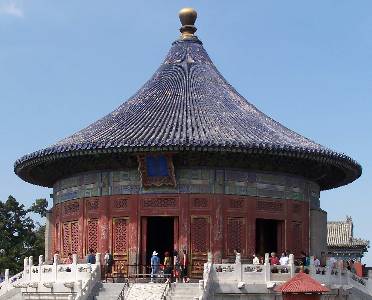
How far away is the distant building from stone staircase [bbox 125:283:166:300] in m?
38.2

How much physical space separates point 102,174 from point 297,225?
7912 millimetres

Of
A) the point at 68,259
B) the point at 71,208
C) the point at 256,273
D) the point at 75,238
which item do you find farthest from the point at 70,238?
the point at 256,273

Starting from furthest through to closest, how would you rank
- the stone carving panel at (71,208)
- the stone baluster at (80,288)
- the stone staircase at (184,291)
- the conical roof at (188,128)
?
the stone carving panel at (71,208) → the conical roof at (188,128) → the stone baluster at (80,288) → the stone staircase at (184,291)

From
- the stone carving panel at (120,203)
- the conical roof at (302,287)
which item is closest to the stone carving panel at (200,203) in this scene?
the stone carving panel at (120,203)

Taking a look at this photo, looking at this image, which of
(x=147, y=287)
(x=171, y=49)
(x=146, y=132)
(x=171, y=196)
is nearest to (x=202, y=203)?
(x=171, y=196)

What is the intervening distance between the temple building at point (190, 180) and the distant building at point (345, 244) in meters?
30.0

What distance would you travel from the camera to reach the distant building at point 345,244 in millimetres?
66500

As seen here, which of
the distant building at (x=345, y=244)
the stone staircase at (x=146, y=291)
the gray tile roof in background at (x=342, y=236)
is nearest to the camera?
the stone staircase at (x=146, y=291)

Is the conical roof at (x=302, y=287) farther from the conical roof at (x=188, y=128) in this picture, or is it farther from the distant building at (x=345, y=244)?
the distant building at (x=345, y=244)

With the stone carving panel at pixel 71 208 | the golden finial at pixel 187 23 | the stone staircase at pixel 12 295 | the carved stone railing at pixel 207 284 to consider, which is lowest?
the stone staircase at pixel 12 295

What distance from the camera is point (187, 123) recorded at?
34.8 m

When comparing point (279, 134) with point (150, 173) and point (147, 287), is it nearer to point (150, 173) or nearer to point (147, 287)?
point (150, 173)

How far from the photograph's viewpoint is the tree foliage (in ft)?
184

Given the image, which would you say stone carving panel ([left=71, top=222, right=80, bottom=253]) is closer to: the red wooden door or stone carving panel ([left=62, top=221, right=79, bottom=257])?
stone carving panel ([left=62, top=221, right=79, bottom=257])
